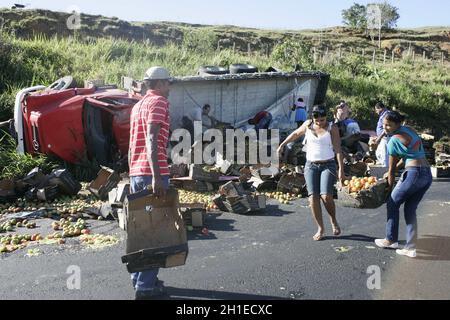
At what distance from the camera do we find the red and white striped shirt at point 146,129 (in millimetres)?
4812

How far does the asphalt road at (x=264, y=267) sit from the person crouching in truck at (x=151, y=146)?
1.45ft

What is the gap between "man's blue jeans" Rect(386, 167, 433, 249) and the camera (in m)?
6.14

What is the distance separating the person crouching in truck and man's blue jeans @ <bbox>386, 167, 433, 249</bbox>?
294 centimetres

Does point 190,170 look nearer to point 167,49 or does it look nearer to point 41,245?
point 41,245

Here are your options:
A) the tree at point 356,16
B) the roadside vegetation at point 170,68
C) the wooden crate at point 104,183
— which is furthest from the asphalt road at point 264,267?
the tree at point 356,16

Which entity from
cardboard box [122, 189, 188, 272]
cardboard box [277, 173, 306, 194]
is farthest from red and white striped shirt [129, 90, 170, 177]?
cardboard box [277, 173, 306, 194]

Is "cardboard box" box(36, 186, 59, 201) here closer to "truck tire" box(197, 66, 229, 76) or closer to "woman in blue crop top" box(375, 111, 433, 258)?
"woman in blue crop top" box(375, 111, 433, 258)

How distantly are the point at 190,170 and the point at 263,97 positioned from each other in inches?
244

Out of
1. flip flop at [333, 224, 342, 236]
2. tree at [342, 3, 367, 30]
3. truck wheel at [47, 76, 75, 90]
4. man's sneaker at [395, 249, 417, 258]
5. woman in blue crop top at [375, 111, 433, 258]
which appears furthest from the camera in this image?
tree at [342, 3, 367, 30]

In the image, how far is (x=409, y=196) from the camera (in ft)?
20.4

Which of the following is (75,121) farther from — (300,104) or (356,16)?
(356,16)

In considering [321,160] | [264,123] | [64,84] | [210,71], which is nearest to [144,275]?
[321,160]

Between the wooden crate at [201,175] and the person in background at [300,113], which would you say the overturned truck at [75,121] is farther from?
the person in background at [300,113]

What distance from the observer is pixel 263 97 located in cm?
1571
